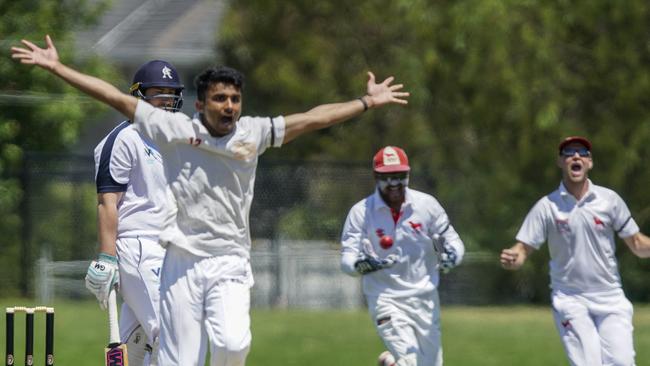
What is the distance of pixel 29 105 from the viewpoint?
22.3 m

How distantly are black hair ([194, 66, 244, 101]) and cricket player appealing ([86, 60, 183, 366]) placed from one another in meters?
1.36

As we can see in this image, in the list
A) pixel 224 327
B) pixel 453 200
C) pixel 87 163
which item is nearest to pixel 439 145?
pixel 453 200

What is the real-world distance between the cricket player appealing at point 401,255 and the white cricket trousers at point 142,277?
1718 mm

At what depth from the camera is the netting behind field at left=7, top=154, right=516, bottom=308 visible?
21984 millimetres

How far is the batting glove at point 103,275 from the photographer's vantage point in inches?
351

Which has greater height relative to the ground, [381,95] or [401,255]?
[381,95]

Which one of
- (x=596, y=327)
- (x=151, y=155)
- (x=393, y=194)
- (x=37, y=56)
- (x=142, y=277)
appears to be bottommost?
(x=596, y=327)

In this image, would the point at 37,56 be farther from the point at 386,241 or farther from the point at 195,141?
the point at 386,241

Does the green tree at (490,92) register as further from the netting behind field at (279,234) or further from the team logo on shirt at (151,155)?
the team logo on shirt at (151,155)

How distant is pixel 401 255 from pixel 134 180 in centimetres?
226

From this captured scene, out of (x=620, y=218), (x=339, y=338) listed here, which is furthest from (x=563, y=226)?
(x=339, y=338)

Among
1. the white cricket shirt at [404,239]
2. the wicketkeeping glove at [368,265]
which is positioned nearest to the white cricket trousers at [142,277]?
the wicketkeeping glove at [368,265]

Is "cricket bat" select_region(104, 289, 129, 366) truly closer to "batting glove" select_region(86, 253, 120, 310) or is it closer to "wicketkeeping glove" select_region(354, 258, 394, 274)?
"batting glove" select_region(86, 253, 120, 310)

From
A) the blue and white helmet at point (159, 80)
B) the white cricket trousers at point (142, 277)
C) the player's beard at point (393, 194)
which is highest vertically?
the blue and white helmet at point (159, 80)
